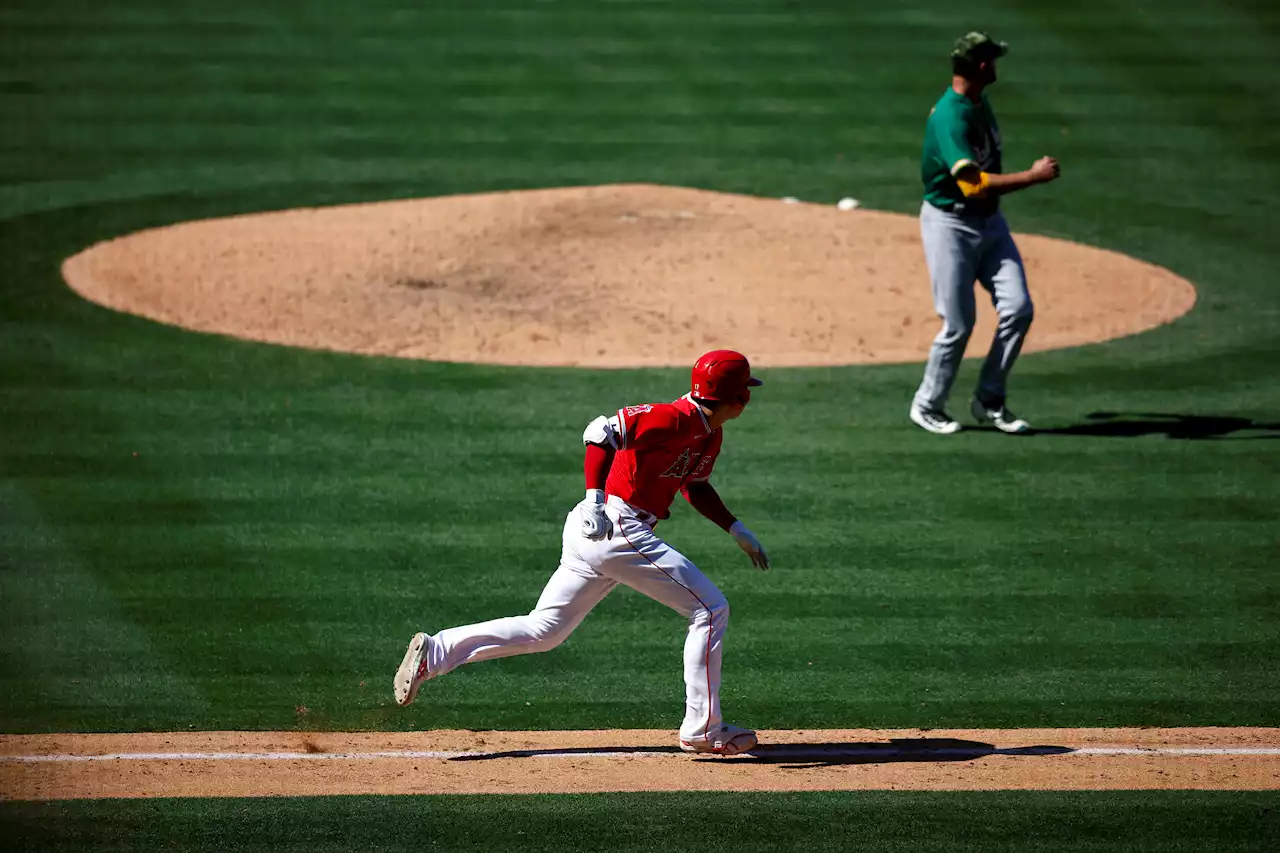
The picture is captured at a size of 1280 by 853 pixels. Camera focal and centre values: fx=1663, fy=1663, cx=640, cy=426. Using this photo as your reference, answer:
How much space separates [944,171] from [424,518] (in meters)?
3.69

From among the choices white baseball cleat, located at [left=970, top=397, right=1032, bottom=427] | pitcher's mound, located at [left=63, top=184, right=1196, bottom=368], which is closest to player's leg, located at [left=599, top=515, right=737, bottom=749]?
white baseball cleat, located at [left=970, top=397, right=1032, bottom=427]

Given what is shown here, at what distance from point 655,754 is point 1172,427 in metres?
5.58

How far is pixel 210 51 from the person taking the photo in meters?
22.0

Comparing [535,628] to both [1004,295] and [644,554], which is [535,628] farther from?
[1004,295]

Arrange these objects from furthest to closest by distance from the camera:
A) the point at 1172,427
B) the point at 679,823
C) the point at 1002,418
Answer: the point at 1172,427 → the point at 1002,418 → the point at 679,823

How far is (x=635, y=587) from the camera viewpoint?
20.1 ft

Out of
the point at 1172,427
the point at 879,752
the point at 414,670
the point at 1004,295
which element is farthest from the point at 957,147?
the point at 414,670

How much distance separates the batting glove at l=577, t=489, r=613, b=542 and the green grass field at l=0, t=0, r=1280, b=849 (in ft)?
3.08

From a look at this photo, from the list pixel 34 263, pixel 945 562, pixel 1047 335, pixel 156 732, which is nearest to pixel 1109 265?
pixel 1047 335

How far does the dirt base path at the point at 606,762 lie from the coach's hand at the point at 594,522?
0.90 metres

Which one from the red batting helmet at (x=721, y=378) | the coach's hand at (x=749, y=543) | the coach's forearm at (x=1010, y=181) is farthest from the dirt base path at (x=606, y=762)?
the coach's forearm at (x=1010, y=181)

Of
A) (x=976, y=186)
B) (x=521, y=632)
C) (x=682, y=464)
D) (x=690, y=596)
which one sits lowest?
(x=521, y=632)

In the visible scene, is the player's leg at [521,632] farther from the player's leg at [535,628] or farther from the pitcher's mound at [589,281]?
the pitcher's mound at [589,281]

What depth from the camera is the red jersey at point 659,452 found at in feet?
19.6
